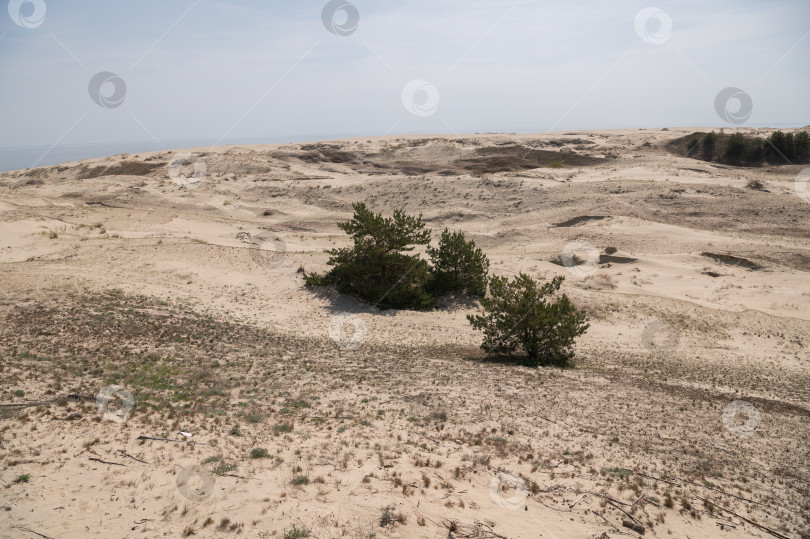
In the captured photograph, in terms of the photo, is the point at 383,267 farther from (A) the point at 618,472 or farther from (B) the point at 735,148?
(B) the point at 735,148

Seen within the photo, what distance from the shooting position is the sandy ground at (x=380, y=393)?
309 inches

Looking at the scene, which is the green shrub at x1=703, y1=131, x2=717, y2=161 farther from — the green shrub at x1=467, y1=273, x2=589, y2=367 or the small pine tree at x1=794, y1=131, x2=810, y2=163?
the green shrub at x1=467, y1=273, x2=589, y2=367

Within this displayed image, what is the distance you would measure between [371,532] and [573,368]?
39.0ft

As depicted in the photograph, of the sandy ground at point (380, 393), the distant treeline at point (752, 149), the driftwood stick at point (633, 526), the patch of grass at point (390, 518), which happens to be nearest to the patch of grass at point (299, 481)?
the sandy ground at point (380, 393)

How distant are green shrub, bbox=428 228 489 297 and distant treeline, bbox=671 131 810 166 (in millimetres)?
50282

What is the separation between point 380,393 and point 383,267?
12.1 metres

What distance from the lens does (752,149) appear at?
197 feet

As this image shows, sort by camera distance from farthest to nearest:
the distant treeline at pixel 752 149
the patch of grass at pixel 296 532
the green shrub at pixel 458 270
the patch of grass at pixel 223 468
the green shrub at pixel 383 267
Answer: the distant treeline at pixel 752 149
the green shrub at pixel 458 270
the green shrub at pixel 383 267
the patch of grass at pixel 223 468
the patch of grass at pixel 296 532

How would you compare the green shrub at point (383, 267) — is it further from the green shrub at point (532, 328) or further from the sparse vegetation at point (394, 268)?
the green shrub at point (532, 328)

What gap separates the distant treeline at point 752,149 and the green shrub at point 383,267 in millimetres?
53223

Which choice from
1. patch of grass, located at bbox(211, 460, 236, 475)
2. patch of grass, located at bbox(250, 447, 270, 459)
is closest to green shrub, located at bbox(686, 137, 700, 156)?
patch of grass, located at bbox(250, 447, 270, 459)

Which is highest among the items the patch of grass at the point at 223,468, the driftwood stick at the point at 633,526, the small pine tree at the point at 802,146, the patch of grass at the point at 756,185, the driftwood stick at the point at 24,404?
the small pine tree at the point at 802,146

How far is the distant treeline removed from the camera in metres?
57.7

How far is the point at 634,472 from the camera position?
946 centimetres
